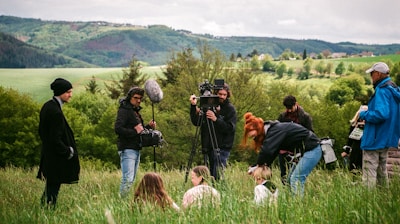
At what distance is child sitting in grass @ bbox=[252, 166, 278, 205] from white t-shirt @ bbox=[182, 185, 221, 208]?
1.18ft

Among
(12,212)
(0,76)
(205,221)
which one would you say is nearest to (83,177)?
(12,212)

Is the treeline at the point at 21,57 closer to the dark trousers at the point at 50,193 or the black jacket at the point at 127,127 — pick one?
the black jacket at the point at 127,127

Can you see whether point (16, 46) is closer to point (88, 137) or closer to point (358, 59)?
point (358, 59)

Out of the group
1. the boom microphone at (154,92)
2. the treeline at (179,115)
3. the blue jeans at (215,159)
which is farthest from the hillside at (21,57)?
the blue jeans at (215,159)

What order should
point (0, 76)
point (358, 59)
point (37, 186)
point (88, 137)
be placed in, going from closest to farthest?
point (37, 186)
point (88, 137)
point (0, 76)
point (358, 59)

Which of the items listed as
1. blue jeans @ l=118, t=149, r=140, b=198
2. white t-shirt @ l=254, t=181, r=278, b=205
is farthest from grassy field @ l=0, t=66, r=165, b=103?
white t-shirt @ l=254, t=181, r=278, b=205

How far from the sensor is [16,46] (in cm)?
14650

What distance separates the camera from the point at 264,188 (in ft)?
16.1

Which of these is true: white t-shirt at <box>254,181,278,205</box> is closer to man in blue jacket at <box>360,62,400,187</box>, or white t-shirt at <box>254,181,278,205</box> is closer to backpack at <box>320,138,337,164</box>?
backpack at <box>320,138,337,164</box>

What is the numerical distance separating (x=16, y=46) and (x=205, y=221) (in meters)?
153

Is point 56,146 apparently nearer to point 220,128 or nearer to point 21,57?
point 220,128

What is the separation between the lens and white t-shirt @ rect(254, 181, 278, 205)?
4.29m

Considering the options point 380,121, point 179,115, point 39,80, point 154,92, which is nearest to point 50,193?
point 154,92

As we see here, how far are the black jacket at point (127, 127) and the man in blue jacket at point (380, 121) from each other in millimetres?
2827
